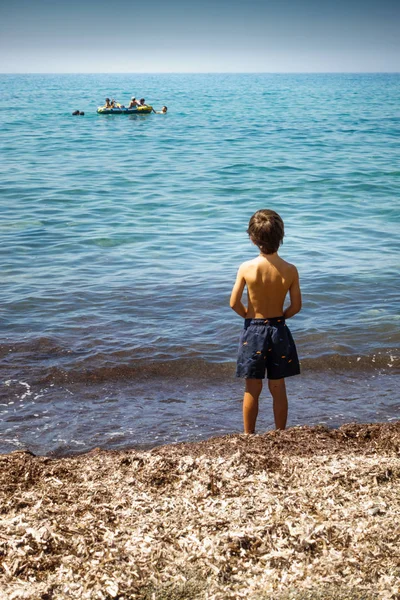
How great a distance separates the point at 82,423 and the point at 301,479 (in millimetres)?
2621

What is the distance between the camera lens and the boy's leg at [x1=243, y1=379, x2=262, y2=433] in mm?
5137

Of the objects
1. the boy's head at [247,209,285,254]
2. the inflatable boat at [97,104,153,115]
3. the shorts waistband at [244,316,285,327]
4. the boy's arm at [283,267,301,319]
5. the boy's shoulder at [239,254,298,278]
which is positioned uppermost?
the inflatable boat at [97,104,153,115]

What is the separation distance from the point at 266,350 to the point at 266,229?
0.89 metres

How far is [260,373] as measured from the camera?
5004 millimetres

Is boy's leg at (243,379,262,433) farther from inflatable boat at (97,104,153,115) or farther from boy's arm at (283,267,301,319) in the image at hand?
inflatable boat at (97,104,153,115)

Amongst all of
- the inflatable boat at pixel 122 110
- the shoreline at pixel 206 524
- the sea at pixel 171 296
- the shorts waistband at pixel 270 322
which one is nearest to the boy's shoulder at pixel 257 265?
the shorts waistband at pixel 270 322

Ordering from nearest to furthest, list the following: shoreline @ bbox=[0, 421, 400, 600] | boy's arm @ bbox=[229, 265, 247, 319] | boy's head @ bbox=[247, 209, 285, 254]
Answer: shoreline @ bbox=[0, 421, 400, 600]
boy's head @ bbox=[247, 209, 285, 254]
boy's arm @ bbox=[229, 265, 247, 319]

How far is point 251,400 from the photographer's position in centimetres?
517

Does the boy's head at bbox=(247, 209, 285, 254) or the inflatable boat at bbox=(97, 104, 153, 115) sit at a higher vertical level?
the inflatable boat at bbox=(97, 104, 153, 115)

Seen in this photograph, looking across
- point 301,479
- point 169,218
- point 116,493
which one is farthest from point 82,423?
point 169,218

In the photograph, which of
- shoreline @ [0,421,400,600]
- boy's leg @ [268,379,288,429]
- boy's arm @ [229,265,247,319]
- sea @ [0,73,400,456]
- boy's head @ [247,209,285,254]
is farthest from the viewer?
sea @ [0,73,400,456]

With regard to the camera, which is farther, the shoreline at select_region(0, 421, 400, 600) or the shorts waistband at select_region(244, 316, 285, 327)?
the shorts waistband at select_region(244, 316, 285, 327)

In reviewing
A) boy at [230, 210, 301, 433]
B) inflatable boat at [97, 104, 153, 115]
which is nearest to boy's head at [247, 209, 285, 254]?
boy at [230, 210, 301, 433]

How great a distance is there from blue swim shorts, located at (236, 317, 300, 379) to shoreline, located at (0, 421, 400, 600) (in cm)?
64
